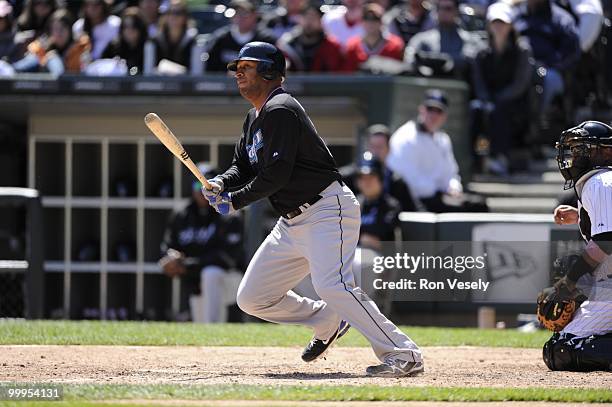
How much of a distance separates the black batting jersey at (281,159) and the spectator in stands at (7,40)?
708 centimetres

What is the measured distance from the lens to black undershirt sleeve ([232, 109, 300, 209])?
243 inches

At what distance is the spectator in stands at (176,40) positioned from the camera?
1264 cm

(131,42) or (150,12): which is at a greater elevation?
(150,12)

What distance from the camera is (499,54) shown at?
12.2 m

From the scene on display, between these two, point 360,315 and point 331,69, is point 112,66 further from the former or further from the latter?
point 360,315

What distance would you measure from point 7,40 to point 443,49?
453cm

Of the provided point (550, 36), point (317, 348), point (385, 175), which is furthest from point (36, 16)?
point (317, 348)

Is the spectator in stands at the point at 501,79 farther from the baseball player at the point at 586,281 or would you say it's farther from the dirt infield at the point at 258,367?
the baseball player at the point at 586,281

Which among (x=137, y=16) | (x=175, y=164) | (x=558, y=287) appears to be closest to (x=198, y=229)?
(x=175, y=164)

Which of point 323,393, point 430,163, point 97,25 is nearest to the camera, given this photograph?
point 323,393

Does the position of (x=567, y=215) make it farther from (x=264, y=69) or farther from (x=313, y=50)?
(x=313, y=50)

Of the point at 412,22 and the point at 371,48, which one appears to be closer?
the point at 371,48

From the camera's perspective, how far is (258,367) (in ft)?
22.8

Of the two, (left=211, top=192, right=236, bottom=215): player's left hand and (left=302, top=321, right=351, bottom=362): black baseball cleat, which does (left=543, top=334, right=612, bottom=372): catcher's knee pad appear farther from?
(left=211, top=192, right=236, bottom=215): player's left hand
